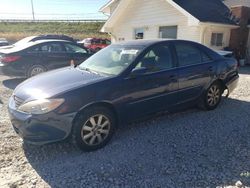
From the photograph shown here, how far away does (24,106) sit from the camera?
3.67 m

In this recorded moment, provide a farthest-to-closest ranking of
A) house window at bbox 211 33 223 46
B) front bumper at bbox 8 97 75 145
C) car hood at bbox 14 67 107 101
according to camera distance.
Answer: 1. house window at bbox 211 33 223 46
2. car hood at bbox 14 67 107 101
3. front bumper at bbox 8 97 75 145

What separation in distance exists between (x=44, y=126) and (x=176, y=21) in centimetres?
1205

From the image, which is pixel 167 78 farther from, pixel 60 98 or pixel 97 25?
pixel 97 25

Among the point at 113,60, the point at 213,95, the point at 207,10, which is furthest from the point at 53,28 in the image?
the point at 113,60

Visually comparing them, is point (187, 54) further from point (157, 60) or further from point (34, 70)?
point (34, 70)

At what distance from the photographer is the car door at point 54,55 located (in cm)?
921

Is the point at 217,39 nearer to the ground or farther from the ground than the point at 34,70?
farther from the ground

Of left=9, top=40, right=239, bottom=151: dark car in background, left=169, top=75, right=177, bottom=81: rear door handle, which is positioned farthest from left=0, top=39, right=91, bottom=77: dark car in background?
left=169, top=75, right=177, bottom=81: rear door handle

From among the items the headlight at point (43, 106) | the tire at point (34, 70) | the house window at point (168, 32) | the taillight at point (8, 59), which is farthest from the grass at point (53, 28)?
the headlight at point (43, 106)

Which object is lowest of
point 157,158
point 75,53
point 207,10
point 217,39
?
point 157,158

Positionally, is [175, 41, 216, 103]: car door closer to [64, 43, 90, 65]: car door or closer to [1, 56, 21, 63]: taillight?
[64, 43, 90, 65]: car door

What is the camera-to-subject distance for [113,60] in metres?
4.71

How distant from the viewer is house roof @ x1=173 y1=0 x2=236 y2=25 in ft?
43.7

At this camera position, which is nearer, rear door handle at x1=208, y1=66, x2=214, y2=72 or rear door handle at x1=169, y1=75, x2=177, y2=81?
rear door handle at x1=169, y1=75, x2=177, y2=81
